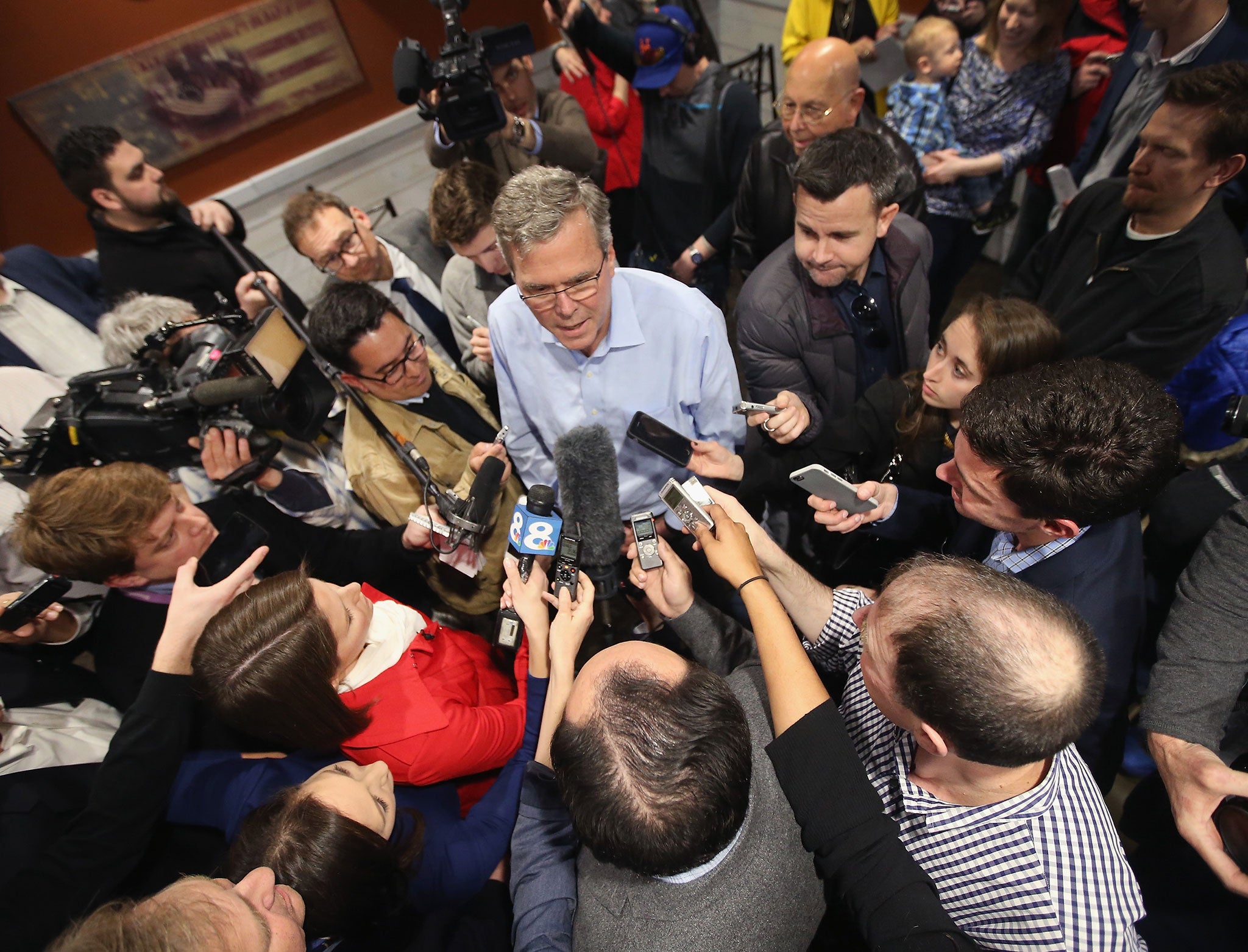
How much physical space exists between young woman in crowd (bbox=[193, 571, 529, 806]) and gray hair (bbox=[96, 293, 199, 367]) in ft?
4.67

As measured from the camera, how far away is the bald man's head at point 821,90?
2.48m

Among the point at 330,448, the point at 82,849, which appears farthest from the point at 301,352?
the point at 82,849

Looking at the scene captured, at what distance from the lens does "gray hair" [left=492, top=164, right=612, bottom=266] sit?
1.64 m

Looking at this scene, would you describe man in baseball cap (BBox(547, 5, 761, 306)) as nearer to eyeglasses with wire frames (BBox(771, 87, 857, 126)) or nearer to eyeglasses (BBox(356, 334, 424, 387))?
eyeglasses with wire frames (BBox(771, 87, 857, 126))

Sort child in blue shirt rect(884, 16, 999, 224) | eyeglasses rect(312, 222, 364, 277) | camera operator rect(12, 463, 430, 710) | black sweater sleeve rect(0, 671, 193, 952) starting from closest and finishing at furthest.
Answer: black sweater sleeve rect(0, 671, 193, 952), camera operator rect(12, 463, 430, 710), eyeglasses rect(312, 222, 364, 277), child in blue shirt rect(884, 16, 999, 224)

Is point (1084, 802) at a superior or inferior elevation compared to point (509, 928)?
superior

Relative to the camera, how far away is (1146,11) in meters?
2.51

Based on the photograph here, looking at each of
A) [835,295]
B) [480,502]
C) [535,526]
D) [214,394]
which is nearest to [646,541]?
[535,526]

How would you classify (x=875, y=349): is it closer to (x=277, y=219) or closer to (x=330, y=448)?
(x=330, y=448)

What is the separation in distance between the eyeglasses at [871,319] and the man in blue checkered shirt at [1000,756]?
3.75 feet

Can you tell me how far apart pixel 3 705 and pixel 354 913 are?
4.40ft

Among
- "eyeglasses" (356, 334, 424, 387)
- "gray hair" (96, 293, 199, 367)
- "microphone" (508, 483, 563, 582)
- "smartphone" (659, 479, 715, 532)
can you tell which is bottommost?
"smartphone" (659, 479, 715, 532)

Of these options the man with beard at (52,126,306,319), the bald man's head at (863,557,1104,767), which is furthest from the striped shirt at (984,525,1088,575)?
the man with beard at (52,126,306,319)

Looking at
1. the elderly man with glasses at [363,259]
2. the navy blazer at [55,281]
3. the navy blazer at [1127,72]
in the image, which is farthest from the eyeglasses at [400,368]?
the navy blazer at [1127,72]
